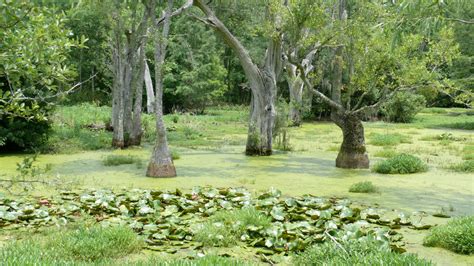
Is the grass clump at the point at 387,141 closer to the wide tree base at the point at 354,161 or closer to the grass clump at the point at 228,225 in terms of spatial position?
the wide tree base at the point at 354,161

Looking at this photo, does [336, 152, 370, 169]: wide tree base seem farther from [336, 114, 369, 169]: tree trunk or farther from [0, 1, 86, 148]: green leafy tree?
[0, 1, 86, 148]: green leafy tree

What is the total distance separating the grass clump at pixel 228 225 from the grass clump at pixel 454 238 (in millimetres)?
2098

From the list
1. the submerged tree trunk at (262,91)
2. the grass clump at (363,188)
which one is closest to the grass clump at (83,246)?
the grass clump at (363,188)

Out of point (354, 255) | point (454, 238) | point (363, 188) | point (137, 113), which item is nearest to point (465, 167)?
point (363, 188)

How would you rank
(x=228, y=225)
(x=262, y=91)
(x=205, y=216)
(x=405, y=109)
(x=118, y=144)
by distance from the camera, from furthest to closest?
(x=405, y=109), (x=118, y=144), (x=262, y=91), (x=205, y=216), (x=228, y=225)

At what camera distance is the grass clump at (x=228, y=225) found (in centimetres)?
639

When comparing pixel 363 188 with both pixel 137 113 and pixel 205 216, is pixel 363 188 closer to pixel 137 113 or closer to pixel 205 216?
pixel 205 216

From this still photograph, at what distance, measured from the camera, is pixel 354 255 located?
5.07 m

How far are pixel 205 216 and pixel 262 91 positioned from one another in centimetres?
931

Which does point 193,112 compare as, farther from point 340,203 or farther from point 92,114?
point 340,203

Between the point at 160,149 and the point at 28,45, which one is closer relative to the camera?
the point at 28,45

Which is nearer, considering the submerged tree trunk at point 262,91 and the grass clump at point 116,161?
the grass clump at point 116,161

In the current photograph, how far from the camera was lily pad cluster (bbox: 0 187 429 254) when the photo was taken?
6.39 m

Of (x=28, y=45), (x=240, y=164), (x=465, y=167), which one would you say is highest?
(x=28, y=45)
